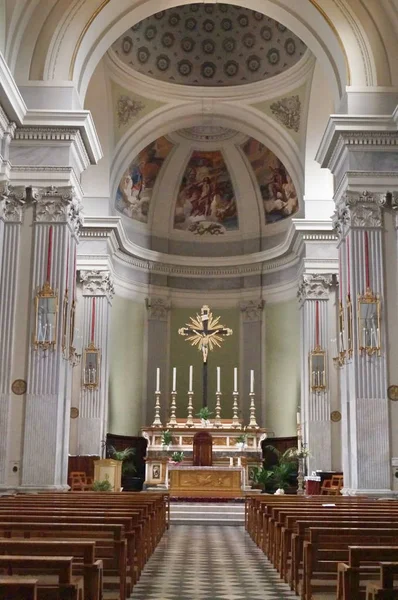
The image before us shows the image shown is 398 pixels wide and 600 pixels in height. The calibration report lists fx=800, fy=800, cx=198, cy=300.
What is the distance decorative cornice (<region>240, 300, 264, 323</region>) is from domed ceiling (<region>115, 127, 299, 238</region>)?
2748mm

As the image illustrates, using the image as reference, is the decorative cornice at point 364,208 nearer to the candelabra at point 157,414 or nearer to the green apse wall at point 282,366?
the candelabra at point 157,414

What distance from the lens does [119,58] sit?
22.4 meters

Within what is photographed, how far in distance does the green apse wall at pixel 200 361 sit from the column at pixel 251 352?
0.34 metres

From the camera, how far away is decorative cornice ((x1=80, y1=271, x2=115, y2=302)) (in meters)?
22.5

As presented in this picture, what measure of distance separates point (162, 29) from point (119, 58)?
5.39ft

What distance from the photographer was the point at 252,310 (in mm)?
27016

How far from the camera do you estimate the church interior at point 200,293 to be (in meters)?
8.63

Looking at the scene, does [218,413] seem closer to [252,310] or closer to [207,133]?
[252,310]

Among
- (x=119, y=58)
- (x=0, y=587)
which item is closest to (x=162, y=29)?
(x=119, y=58)

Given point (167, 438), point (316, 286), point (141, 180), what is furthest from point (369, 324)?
point (141, 180)

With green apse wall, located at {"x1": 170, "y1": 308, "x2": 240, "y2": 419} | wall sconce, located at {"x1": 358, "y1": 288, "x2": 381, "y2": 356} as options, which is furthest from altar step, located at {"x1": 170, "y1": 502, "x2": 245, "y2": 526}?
green apse wall, located at {"x1": 170, "y1": 308, "x2": 240, "y2": 419}

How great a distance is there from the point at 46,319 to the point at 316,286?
381 inches

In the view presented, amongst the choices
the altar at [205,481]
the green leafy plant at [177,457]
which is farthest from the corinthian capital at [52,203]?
the green leafy plant at [177,457]

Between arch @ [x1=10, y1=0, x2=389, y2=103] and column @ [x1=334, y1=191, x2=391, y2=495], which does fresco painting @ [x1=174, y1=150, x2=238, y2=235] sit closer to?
arch @ [x1=10, y1=0, x2=389, y2=103]
